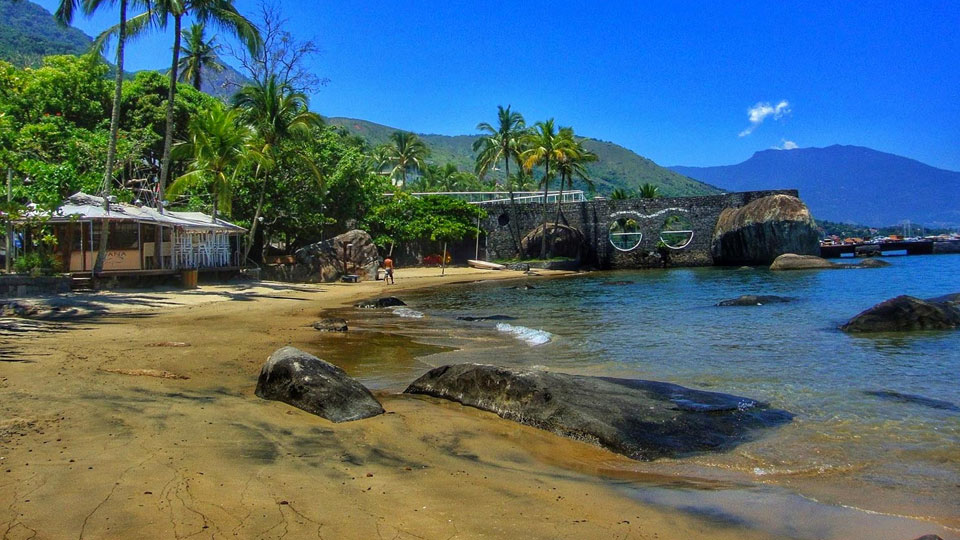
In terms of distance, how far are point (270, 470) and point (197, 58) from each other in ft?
135

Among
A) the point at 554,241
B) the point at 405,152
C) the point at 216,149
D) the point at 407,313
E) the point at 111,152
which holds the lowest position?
the point at 407,313

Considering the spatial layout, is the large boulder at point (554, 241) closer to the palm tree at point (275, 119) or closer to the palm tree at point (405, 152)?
the palm tree at point (275, 119)

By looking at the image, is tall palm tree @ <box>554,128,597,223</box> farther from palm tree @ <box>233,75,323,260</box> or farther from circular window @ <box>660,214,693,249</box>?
palm tree @ <box>233,75,323,260</box>

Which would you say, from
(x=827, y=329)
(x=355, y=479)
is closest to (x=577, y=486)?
(x=355, y=479)

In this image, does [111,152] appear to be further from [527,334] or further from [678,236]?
[678,236]

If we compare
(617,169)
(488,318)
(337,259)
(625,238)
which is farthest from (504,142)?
(617,169)

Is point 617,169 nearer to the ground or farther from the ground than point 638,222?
farther from the ground

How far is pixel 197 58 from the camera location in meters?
40.0

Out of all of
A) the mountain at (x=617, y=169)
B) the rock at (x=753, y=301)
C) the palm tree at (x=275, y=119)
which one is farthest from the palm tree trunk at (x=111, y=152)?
the mountain at (x=617, y=169)

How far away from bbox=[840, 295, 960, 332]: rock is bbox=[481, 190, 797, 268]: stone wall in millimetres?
33448

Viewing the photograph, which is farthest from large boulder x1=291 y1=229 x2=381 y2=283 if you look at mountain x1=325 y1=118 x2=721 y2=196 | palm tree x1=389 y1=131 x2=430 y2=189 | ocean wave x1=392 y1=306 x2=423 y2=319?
mountain x1=325 y1=118 x2=721 y2=196

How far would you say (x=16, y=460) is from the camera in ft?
13.4

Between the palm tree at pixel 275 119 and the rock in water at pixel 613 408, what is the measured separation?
23221 mm

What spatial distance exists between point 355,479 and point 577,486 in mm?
1459
